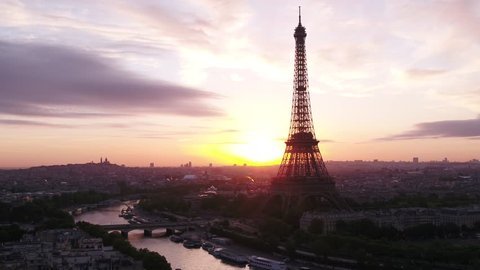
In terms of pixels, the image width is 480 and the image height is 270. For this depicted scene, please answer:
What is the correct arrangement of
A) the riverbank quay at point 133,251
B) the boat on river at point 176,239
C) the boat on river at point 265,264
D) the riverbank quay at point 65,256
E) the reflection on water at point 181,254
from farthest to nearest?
the boat on river at point 176,239 < the reflection on water at point 181,254 < the boat on river at point 265,264 < the riverbank quay at point 133,251 < the riverbank quay at point 65,256

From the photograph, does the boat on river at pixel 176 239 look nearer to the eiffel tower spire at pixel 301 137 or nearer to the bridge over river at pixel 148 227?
the bridge over river at pixel 148 227

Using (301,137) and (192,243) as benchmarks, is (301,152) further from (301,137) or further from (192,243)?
(192,243)

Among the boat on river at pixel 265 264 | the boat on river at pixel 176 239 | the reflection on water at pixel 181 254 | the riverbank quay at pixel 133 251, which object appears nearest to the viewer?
the riverbank quay at pixel 133 251

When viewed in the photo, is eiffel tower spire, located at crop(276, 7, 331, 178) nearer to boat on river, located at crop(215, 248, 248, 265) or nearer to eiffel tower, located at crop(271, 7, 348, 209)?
eiffel tower, located at crop(271, 7, 348, 209)

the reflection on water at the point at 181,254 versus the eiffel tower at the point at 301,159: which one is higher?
the eiffel tower at the point at 301,159

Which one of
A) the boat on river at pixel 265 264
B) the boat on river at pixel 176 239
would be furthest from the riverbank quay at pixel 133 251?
the boat on river at pixel 176 239

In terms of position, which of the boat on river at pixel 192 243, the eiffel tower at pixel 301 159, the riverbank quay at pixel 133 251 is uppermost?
the eiffel tower at pixel 301 159

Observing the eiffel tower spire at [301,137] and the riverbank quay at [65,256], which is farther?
the eiffel tower spire at [301,137]
